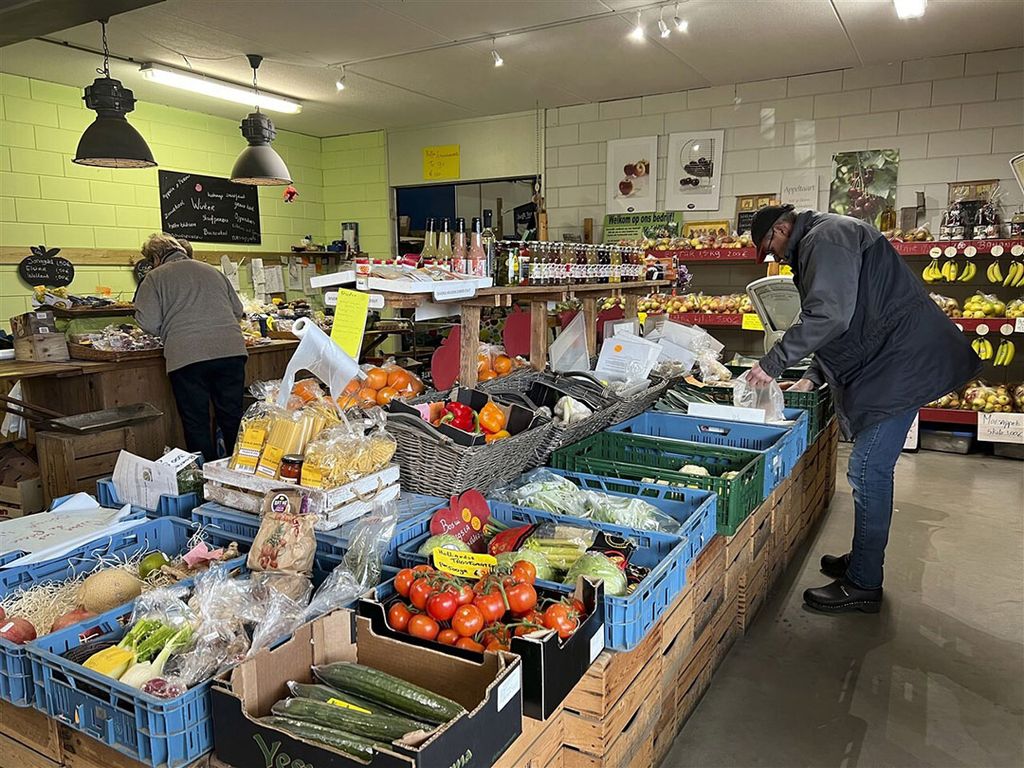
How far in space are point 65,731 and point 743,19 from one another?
5.41m

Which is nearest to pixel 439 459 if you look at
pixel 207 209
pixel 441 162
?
pixel 207 209

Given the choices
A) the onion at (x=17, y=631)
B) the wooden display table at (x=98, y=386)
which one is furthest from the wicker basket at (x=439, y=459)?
the wooden display table at (x=98, y=386)

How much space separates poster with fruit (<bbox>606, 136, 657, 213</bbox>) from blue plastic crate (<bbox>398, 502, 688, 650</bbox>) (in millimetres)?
5702

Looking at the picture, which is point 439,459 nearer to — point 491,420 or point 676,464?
point 491,420

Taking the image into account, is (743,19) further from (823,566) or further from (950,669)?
(950,669)

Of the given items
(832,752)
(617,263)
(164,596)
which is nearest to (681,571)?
(832,752)

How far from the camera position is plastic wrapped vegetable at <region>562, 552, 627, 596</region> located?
171 centimetres

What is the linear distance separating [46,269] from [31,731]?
5.99m

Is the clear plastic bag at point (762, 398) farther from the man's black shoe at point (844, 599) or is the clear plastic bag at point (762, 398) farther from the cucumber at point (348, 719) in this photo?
the cucumber at point (348, 719)

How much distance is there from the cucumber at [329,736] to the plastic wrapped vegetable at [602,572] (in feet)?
2.07

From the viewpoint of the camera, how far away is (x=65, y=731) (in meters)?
1.45

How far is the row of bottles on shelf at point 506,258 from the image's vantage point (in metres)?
2.67

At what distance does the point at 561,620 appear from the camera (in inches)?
59.2

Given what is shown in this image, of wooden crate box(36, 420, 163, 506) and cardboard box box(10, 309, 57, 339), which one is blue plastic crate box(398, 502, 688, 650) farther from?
cardboard box box(10, 309, 57, 339)
